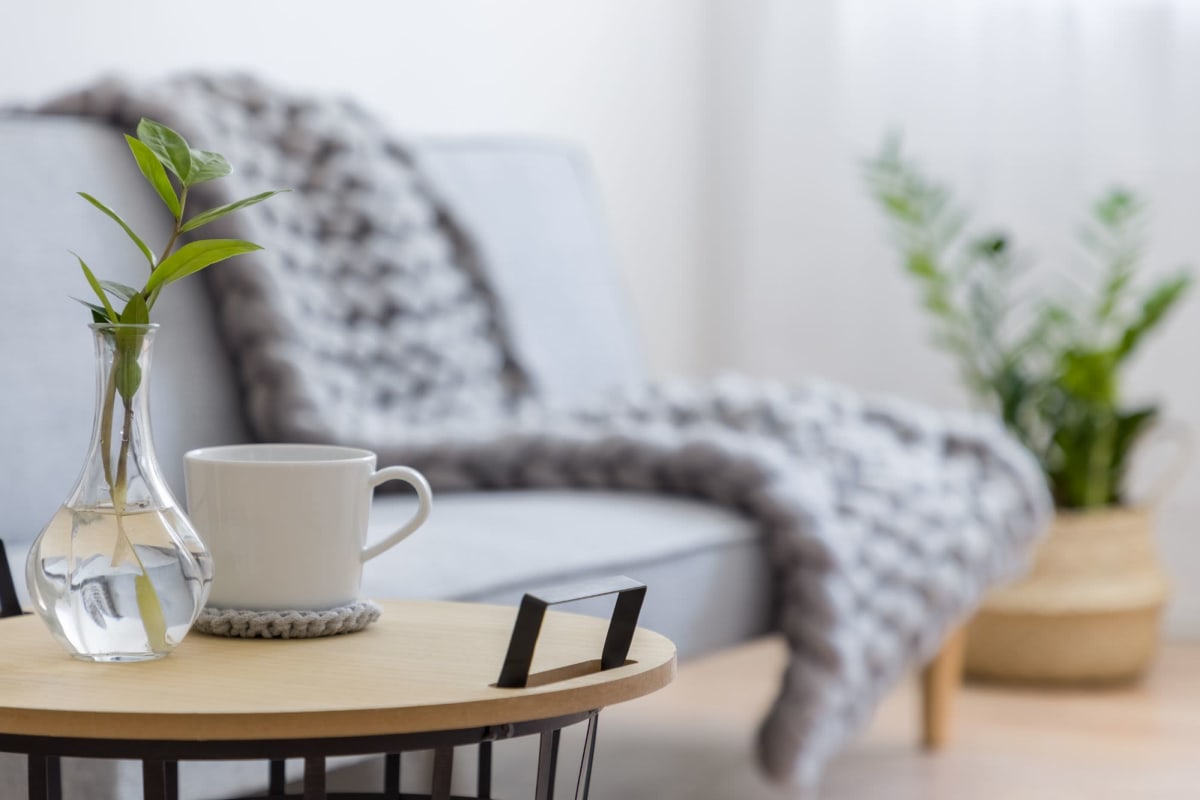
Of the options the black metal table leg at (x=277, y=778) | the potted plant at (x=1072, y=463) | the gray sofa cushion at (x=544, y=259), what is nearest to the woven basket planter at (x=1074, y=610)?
the potted plant at (x=1072, y=463)

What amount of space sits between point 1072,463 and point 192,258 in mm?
1904

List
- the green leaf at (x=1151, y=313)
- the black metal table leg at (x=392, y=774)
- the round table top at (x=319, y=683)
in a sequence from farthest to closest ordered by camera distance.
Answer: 1. the green leaf at (x=1151, y=313)
2. the black metal table leg at (x=392, y=774)
3. the round table top at (x=319, y=683)

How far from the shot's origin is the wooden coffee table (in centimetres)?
59

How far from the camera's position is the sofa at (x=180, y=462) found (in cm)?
130

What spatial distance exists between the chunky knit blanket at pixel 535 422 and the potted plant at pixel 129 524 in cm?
85

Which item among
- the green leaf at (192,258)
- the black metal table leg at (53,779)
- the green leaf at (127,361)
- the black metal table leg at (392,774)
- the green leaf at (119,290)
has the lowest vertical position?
the black metal table leg at (392,774)

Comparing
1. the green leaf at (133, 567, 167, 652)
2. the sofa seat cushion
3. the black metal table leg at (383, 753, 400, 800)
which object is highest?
the green leaf at (133, 567, 167, 652)

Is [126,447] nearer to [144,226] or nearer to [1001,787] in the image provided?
[144,226]

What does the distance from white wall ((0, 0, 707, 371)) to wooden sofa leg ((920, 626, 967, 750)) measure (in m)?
1.12

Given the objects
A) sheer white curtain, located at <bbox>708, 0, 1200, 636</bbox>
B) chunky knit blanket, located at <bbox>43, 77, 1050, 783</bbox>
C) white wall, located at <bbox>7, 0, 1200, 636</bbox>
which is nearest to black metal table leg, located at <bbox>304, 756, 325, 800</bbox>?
chunky knit blanket, located at <bbox>43, 77, 1050, 783</bbox>

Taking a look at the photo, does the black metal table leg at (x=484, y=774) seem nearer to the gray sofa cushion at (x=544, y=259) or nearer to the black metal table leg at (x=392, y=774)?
the black metal table leg at (x=392, y=774)

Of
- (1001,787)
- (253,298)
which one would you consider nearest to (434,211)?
(253,298)

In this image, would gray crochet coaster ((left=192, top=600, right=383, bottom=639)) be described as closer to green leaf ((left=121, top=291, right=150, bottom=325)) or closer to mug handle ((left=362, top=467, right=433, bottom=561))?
mug handle ((left=362, top=467, right=433, bottom=561))

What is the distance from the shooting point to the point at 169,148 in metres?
0.70
